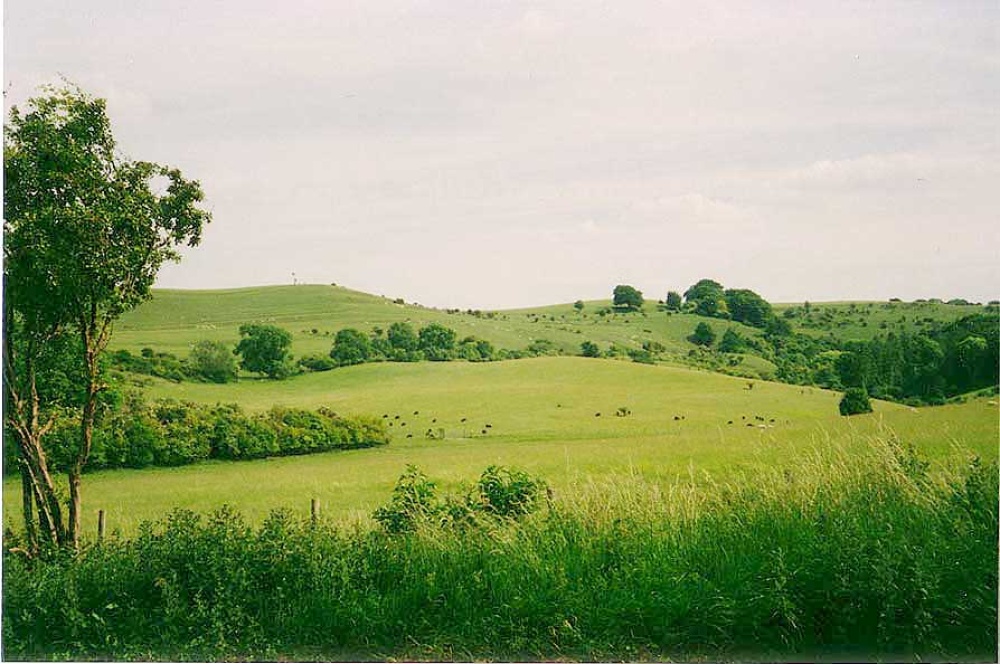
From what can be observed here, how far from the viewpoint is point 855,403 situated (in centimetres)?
719

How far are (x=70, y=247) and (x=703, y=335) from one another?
16.0 ft

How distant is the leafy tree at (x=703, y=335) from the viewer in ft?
24.1

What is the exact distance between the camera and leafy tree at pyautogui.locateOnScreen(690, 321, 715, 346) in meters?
7.36

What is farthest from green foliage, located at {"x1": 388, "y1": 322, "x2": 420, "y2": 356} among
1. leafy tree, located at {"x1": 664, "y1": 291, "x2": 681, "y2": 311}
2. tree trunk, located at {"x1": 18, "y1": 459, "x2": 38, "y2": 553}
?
tree trunk, located at {"x1": 18, "y1": 459, "x2": 38, "y2": 553}

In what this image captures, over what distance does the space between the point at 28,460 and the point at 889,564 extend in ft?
19.0

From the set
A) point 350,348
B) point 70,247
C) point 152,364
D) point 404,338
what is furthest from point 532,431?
point 70,247

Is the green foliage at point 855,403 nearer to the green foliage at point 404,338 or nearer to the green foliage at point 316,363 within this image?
the green foliage at point 404,338

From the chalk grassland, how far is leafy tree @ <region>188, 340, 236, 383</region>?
102mm

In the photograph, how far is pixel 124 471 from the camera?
6.87 meters

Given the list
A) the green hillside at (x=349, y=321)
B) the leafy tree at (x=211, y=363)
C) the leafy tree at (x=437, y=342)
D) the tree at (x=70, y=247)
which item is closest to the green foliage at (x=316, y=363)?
the green hillside at (x=349, y=321)

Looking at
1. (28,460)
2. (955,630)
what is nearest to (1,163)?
(28,460)

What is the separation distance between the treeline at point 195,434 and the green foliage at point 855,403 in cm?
363

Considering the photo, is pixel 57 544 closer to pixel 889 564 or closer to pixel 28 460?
pixel 28 460

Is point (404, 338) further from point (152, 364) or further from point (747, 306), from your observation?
point (747, 306)
